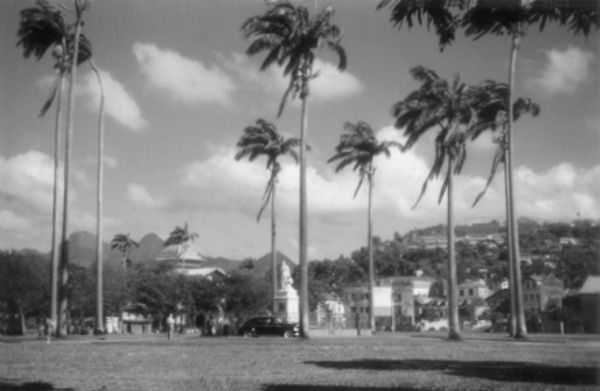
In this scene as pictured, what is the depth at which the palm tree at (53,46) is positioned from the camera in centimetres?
3412

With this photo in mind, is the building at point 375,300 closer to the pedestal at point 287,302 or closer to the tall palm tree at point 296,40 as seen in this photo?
the pedestal at point 287,302

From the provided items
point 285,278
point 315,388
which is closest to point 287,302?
point 285,278

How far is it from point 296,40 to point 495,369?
947 inches

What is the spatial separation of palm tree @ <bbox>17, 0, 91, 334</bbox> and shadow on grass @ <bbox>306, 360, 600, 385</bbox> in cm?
2209

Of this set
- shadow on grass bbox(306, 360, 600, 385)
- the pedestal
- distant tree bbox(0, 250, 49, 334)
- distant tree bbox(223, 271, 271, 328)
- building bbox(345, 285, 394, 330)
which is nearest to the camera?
shadow on grass bbox(306, 360, 600, 385)

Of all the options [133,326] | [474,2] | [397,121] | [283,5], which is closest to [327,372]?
[474,2]

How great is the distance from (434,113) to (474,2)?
28.2 metres

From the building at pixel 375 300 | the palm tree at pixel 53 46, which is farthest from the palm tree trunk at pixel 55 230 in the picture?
the building at pixel 375 300

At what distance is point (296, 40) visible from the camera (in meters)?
34.9

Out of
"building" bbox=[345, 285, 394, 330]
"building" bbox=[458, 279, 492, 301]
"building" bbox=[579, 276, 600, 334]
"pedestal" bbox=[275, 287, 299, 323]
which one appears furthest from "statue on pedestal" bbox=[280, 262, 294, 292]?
"building" bbox=[458, 279, 492, 301]

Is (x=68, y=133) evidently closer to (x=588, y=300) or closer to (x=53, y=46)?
(x=53, y=46)

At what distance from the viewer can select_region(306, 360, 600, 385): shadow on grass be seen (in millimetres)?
11984

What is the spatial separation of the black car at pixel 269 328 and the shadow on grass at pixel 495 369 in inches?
954

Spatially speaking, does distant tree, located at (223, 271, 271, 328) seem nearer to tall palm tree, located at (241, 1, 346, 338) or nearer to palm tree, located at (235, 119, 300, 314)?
palm tree, located at (235, 119, 300, 314)
